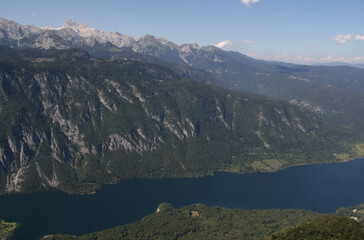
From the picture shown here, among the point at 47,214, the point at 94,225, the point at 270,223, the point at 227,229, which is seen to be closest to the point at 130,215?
the point at 94,225

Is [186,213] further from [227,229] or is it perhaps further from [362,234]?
[362,234]

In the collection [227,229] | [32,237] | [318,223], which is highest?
[318,223]

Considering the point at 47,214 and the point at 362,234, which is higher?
the point at 362,234

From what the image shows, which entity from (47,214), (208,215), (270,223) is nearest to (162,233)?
(208,215)

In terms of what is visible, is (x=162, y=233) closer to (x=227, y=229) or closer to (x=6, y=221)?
(x=227, y=229)

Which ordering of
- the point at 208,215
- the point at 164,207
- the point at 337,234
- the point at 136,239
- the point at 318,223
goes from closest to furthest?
the point at 337,234, the point at 318,223, the point at 136,239, the point at 208,215, the point at 164,207

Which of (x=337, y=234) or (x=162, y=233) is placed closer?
(x=337, y=234)

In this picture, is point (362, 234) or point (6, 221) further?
point (6, 221)

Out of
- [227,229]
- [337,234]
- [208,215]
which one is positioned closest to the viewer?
[337,234]

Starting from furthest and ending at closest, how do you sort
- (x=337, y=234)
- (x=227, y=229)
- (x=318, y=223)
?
(x=227, y=229), (x=318, y=223), (x=337, y=234)
